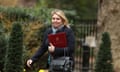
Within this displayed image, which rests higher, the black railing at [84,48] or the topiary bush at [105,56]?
the topiary bush at [105,56]

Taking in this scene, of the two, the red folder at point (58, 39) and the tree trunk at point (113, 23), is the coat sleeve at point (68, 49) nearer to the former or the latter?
the red folder at point (58, 39)

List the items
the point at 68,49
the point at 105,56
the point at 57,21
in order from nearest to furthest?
the point at 68,49, the point at 57,21, the point at 105,56

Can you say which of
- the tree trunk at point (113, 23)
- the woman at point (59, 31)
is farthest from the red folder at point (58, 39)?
the tree trunk at point (113, 23)

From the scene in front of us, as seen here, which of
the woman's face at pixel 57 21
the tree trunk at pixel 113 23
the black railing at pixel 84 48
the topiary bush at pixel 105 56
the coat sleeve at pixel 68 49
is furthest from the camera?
the black railing at pixel 84 48

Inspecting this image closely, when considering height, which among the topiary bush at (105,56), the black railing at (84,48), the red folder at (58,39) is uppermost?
the red folder at (58,39)

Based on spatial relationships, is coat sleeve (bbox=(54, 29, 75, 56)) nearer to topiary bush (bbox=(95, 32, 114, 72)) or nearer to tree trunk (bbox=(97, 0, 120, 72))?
topiary bush (bbox=(95, 32, 114, 72))

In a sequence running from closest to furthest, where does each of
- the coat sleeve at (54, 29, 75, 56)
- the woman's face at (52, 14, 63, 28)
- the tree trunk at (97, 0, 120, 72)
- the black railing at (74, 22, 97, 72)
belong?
1. the coat sleeve at (54, 29, 75, 56)
2. the woman's face at (52, 14, 63, 28)
3. the tree trunk at (97, 0, 120, 72)
4. the black railing at (74, 22, 97, 72)

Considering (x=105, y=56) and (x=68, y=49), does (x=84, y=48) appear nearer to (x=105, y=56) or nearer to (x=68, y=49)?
(x=105, y=56)

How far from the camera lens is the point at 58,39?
28.3ft

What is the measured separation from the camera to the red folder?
859 centimetres

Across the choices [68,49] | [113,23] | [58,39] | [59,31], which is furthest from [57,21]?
[113,23]

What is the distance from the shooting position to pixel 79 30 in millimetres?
15422

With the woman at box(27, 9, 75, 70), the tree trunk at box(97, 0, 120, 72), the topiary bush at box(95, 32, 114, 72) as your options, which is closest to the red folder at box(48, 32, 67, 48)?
the woman at box(27, 9, 75, 70)

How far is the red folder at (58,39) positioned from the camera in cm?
859
